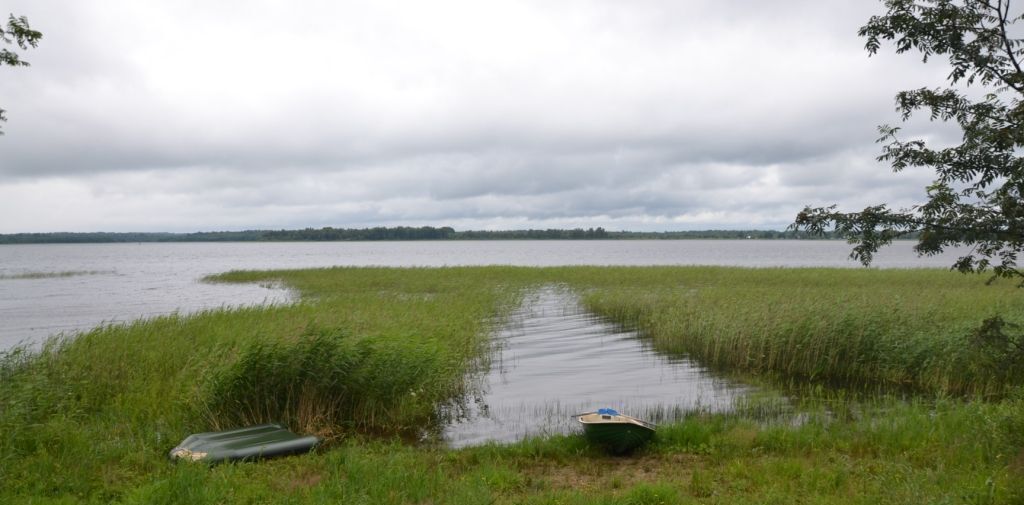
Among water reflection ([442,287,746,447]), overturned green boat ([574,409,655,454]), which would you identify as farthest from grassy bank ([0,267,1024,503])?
water reflection ([442,287,746,447])

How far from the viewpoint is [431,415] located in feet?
45.4

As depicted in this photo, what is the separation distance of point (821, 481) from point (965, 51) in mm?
5716

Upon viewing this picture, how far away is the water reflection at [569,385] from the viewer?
1329 centimetres

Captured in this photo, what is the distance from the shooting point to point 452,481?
8727 millimetres

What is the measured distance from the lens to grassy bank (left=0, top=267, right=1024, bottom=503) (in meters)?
8.18

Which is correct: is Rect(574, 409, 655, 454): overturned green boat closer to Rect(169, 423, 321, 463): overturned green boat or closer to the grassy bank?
the grassy bank

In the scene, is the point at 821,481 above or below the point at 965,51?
below

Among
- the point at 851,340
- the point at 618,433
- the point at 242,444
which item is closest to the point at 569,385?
the point at 618,433

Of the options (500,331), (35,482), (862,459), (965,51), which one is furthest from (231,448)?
(500,331)

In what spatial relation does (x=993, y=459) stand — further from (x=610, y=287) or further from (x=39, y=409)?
(x=610, y=287)

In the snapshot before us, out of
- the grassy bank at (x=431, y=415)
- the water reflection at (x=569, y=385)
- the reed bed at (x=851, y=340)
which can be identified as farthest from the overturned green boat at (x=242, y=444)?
the reed bed at (x=851, y=340)

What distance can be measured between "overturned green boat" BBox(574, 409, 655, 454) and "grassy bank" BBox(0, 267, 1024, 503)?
23 centimetres

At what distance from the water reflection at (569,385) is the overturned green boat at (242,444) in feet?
9.48

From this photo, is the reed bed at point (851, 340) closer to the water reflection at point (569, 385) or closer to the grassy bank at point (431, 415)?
the grassy bank at point (431, 415)
